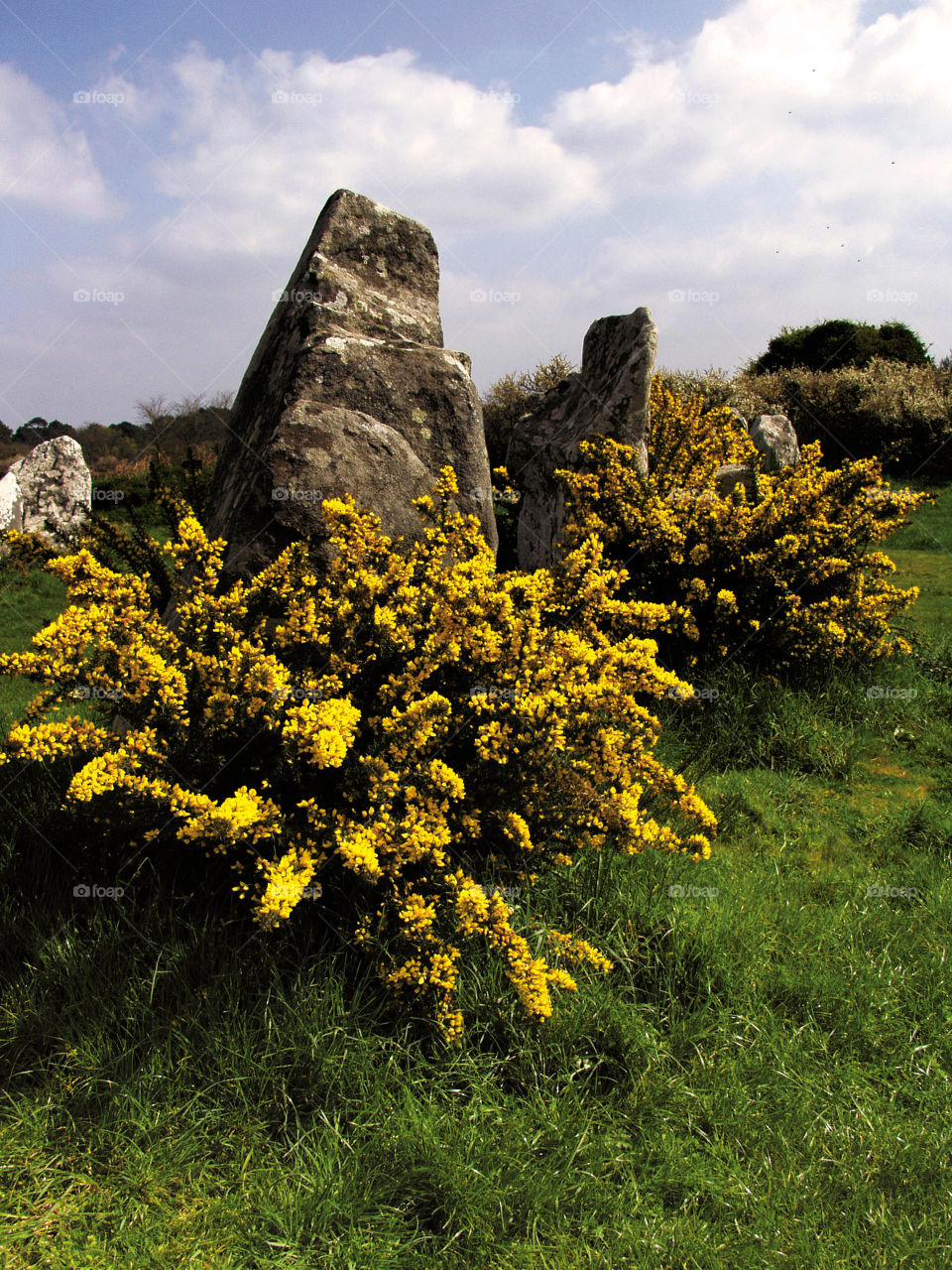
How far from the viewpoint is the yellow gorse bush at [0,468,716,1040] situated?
2.44 meters

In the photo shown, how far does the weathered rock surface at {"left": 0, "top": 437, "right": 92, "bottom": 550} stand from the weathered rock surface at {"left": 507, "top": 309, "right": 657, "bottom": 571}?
748 centimetres

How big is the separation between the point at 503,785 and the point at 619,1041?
34.6 inches

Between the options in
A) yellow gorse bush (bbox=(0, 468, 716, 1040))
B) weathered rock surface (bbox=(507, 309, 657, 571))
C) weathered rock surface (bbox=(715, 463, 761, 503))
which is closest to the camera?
yellow gorse bush (bbox=(0, 468, 716, 1040))

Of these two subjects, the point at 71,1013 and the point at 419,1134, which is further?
the point at 71,1013

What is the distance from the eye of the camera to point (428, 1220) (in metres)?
2.02

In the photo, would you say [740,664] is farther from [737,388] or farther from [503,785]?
[737,388]

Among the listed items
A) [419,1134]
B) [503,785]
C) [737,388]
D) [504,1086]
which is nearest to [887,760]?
[503,785]

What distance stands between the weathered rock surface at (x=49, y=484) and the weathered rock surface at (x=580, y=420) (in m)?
7.48
